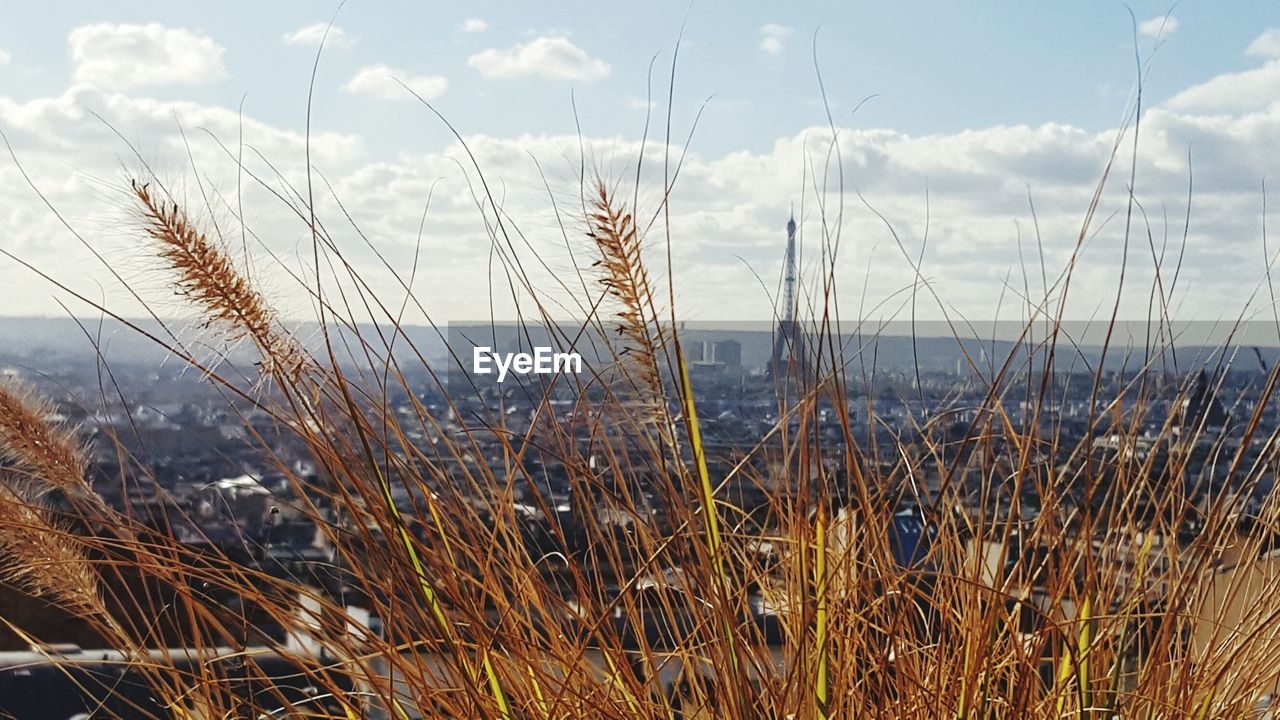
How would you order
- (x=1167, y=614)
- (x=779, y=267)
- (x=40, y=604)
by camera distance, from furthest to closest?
(x=779, y=267) < (x=40, y=604) < (x=1167, y=614)

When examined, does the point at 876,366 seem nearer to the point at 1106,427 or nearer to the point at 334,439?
the point at 1106,427

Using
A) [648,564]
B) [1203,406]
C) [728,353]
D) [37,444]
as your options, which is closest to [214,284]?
[37,444]

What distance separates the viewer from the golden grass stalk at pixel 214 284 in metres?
0.89

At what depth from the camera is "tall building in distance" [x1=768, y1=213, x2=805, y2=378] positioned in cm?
96

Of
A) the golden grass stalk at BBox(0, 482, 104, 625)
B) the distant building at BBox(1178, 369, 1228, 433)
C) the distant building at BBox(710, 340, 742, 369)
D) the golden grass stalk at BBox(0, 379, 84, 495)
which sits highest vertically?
the distant building at BBox(710, 340, 742, 369)

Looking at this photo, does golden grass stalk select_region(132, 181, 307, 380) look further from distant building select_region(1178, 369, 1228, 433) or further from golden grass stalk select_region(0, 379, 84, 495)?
distant building select_region(1178, 369, 1228, 433)

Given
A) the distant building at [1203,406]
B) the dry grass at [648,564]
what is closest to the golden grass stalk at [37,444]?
the dry grass at [648,564]

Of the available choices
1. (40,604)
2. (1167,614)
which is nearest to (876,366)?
(1167,614)

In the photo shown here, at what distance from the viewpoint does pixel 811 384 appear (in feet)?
3.08

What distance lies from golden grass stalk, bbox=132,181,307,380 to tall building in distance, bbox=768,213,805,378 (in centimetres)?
44

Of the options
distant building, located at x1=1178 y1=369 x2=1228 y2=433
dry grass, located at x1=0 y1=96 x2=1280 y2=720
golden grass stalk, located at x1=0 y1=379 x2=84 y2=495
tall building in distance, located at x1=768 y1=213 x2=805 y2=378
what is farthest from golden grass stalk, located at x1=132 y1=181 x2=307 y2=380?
distant building, located at x1=1178 y1=369 x2=1228 y2=433

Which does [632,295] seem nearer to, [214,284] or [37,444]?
[214,284]

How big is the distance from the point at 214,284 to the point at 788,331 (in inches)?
21.2

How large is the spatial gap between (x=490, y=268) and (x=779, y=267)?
1.02 feet
